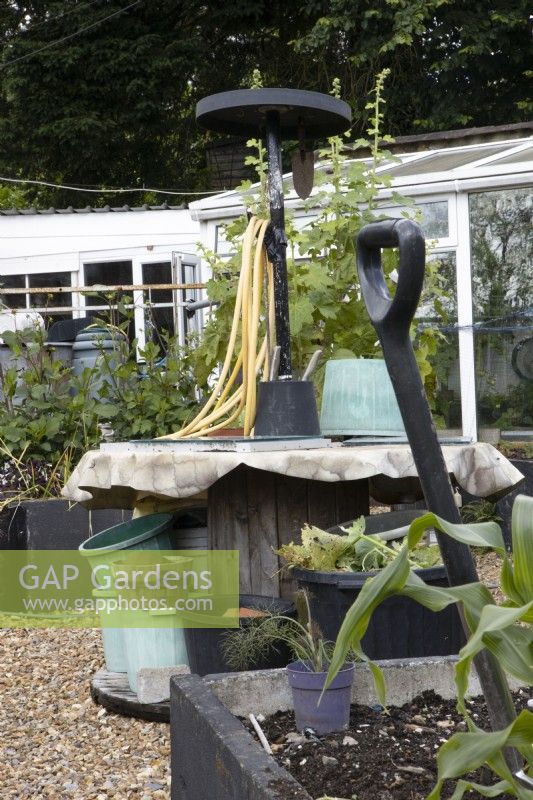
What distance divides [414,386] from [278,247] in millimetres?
2367

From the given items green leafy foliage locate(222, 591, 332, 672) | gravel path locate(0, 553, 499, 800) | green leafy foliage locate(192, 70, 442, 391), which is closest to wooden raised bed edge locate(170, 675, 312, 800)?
gravel path locate(0, 553, 499, 800)

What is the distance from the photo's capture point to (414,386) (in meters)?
1.26

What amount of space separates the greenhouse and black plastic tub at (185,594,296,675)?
13.7ft

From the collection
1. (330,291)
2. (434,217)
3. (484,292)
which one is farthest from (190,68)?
(330,291)

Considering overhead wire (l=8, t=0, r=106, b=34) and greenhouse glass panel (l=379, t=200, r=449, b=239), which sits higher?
overhead wire (l=8, t=0, r=106, b=34)

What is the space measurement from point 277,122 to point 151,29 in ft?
47.0

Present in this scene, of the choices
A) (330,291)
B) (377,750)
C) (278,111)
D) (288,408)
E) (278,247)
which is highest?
(278,111)

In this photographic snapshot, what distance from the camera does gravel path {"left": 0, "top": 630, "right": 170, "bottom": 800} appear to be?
291 cm

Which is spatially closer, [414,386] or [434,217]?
[414,386]

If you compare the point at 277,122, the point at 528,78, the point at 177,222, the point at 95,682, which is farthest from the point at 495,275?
the point at 528,78

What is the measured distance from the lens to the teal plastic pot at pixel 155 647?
3463 mm

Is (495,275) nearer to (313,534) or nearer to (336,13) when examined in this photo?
(313,534)

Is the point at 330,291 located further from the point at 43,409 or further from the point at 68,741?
the point at 43,409

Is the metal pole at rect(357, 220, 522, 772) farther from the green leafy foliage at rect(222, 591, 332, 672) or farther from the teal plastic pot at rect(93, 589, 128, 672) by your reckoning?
the teal plastic pot at rect(93, 589, 128, 672)
